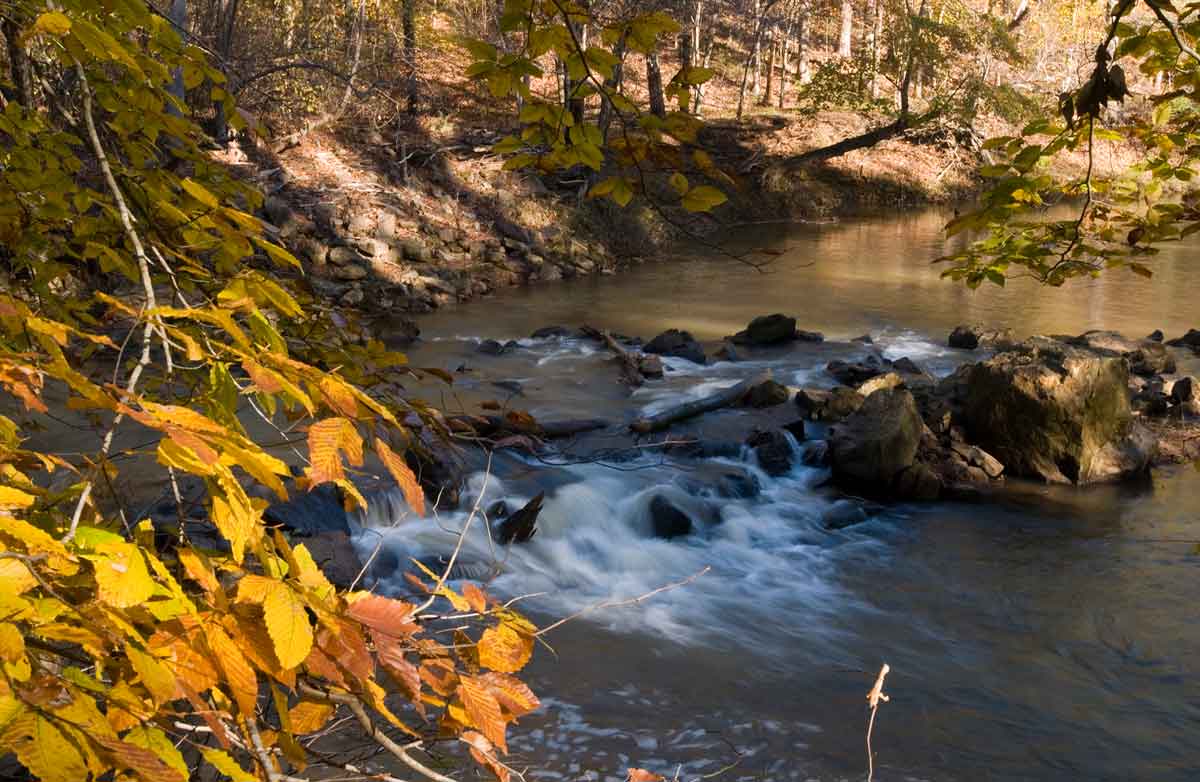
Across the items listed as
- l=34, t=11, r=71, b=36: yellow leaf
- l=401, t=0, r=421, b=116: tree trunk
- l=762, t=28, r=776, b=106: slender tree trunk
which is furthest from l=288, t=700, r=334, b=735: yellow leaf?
l=762, t=28, r=776, b=106: slender tree trunk

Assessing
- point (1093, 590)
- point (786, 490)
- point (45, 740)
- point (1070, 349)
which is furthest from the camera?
point (1070, 349)

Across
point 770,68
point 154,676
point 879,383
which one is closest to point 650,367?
point 879,383

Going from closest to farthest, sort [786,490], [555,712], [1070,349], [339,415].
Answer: [339,415] < [555,712] < [786,490] < [1070,349]

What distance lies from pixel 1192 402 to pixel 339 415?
403 inches

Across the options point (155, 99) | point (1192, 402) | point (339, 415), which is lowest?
point (1192, 402)

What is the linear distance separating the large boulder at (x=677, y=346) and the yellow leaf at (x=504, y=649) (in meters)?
9.77

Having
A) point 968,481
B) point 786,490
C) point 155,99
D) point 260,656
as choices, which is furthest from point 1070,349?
point 260,656

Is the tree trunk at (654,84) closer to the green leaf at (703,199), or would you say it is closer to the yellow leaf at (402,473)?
the green leaf at (703,199)

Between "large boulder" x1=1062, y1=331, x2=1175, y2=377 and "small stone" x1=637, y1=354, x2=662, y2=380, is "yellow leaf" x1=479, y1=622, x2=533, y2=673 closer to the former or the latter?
"small stone" x1=637, y1=354, x2=662, y2=380

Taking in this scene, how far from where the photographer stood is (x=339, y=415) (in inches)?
60.1

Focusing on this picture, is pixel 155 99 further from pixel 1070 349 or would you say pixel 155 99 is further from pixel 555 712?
pixel 1070 349

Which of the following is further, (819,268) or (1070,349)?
(819,268)

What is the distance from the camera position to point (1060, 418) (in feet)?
26.9

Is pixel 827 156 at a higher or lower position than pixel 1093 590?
higher
